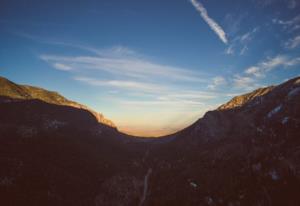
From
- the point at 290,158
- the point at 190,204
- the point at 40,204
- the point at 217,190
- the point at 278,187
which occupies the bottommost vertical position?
the point at 40,204

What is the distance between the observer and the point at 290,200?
155m

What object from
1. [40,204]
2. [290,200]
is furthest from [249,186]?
[40,204]

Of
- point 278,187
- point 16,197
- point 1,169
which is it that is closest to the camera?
point 278,187

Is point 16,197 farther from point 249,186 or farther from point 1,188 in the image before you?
point 249,186

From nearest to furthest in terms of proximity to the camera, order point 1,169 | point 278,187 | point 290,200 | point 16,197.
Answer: point 290,200
point 278,187
point 16,197
point 1,169

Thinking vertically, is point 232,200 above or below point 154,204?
above

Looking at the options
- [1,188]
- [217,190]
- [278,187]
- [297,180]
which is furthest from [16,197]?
[297,180]

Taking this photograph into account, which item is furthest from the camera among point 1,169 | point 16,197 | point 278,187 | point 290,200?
point 1,169

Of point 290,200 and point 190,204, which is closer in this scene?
point 290,200

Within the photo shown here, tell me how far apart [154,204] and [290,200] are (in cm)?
10595

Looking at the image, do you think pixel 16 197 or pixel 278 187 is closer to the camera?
pixel 278 187

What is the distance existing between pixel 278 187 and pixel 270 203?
614 inches

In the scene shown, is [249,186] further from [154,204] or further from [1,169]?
Answer: [1,169]

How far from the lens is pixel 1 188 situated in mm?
182250
